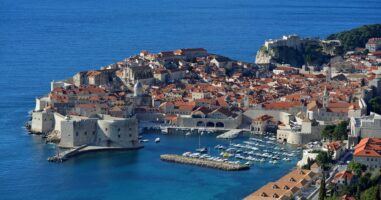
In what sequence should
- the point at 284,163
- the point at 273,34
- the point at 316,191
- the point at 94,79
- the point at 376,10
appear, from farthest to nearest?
the point at 376,10 → the point at 273,34 → the point at 94,79 → the point at 284,163 → the point at 316,191

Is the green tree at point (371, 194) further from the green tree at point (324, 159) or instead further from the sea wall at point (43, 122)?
the sea wall at point (43, 122)

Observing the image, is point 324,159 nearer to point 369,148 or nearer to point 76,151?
point 369,148

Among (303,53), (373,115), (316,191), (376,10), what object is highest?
(376,10)

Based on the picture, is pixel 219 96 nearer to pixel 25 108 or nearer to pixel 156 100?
pixel 156 100

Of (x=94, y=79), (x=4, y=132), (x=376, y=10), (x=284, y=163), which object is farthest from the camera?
(x=376, y=10)

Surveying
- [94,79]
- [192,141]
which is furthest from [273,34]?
[192,141]

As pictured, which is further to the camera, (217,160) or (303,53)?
(303,53)

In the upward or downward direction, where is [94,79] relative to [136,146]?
upward
